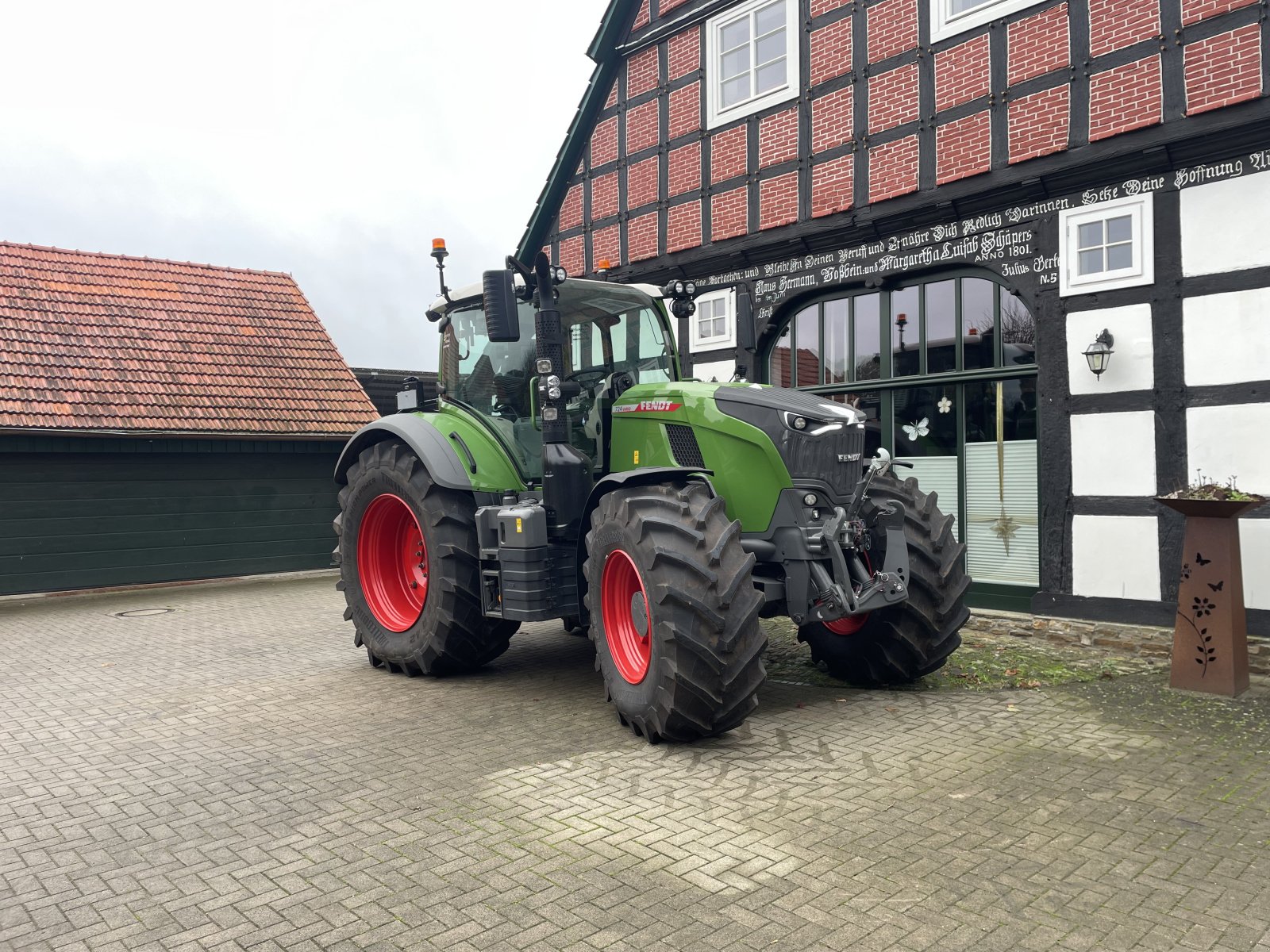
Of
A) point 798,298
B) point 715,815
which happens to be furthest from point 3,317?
point 715,815

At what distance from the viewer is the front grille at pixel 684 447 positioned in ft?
18.9

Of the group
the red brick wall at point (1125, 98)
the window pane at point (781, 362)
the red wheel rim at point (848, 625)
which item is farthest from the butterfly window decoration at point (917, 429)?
the red wheel rim at point (848, 625)

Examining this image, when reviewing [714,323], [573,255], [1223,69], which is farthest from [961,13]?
[573,255]

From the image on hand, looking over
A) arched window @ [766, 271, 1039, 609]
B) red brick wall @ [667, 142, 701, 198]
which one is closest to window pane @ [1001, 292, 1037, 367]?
arched window @ [766, 271, 1039, 609]

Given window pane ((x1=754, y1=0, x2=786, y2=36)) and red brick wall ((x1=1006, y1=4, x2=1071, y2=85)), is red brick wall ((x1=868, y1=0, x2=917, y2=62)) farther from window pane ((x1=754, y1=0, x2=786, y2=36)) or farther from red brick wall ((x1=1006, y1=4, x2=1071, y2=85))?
window pane ((x1=754, y1=0, x2=786, y2=36))

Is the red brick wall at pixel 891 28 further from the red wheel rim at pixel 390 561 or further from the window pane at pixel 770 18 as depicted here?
the red wheel rim at pixel 390 561

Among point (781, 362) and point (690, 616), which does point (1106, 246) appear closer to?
point (781, 362)

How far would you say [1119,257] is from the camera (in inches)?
308

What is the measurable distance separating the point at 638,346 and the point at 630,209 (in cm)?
583

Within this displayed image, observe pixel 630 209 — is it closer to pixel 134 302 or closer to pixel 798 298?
pixel 798 298

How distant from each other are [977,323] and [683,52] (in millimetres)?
4950

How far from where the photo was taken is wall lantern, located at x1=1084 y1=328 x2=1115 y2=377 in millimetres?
7785

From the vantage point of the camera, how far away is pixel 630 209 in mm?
12039

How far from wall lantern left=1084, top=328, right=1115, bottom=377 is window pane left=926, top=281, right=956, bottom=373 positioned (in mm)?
1438
